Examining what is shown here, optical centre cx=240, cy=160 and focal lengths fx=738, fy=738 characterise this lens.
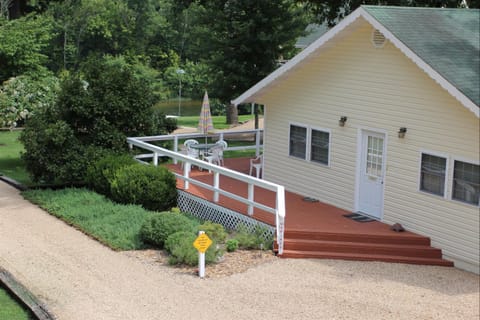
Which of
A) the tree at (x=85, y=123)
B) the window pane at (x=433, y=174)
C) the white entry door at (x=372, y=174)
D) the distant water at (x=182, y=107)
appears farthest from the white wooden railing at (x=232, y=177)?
the distant water at (x=182, y=107)

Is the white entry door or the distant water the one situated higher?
the white entry door

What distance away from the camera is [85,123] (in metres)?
22.0

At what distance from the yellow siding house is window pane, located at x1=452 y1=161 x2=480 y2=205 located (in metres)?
0.02

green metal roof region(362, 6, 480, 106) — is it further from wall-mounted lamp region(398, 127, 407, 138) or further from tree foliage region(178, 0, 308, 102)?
tree foliage region(178, 0, 308, 102)

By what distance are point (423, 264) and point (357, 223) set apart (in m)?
2.15

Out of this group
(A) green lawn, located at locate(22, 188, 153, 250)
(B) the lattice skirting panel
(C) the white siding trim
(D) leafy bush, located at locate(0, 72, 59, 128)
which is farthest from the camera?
(D) leafy bush, located at locate(0, 72, 59, 128)

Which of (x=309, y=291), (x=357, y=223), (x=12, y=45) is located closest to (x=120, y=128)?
(x=357, y=223)

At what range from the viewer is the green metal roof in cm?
1506

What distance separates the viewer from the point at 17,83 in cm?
2716

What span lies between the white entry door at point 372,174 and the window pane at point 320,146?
4.47 feet

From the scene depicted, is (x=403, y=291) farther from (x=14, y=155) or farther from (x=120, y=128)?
(x=14, y=155)

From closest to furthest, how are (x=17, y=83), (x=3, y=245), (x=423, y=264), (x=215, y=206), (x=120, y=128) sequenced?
(x=423, y=264) < (x=3, y=245) < (x=215, y=206) < (x=120, y=128) < (x=17, y=83)

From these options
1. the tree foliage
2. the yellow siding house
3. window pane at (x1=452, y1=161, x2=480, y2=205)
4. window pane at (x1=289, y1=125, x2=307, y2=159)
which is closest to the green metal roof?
the yellow siding house

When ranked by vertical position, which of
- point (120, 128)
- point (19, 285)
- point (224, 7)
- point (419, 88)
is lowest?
point (19, 285)
